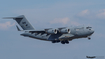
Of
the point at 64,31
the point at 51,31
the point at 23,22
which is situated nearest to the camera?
the point at 64,31

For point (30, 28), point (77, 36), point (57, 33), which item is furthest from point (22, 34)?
point (77, 36)

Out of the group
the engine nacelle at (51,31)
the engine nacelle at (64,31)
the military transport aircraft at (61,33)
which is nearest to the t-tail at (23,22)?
the military transport aircraft at (61,33)

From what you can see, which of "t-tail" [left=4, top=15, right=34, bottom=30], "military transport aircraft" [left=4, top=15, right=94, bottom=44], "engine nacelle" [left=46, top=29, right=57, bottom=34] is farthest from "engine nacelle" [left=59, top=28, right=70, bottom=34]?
"t-tail" [left=4, top=15, right=34, bottom=30]

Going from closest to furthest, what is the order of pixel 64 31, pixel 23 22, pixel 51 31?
pixel 64 31, pixel 51 31, pixel 23 22

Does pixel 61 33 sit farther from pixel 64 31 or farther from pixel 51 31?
pixel 51 31

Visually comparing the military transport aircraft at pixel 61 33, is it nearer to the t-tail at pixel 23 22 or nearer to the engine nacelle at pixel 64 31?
the engine nacelle at pixel 64 31

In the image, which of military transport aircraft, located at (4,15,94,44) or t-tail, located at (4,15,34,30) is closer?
military transport aircraft, located at (4,15,94,44)

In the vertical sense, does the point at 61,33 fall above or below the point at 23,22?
below

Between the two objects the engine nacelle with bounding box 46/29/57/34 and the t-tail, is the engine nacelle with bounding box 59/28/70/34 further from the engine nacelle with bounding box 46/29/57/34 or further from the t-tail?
the t-tail

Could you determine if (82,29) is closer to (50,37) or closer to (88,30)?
(88,30)

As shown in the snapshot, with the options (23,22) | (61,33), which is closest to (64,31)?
(61,33)

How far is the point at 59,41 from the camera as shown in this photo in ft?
140

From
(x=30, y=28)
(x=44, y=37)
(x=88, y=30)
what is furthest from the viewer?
(x=30, y=28)

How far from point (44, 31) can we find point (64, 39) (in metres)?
3.54
